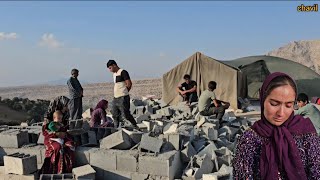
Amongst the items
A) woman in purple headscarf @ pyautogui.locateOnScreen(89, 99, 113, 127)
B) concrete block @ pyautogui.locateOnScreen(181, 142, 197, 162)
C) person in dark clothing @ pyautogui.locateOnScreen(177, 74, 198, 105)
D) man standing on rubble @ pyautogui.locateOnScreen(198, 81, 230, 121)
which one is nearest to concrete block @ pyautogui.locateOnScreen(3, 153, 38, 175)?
woman in purple headscarf @ pyautogui.locateOnScreen(89, 99, 113, 127)

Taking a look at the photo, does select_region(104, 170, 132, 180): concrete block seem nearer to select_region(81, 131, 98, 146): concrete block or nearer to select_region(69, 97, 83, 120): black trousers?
select_region(81, 131, 98, 146): concrete block

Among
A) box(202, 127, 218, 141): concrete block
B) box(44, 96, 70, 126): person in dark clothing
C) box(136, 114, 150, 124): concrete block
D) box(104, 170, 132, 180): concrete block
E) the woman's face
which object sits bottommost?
box(104, 170, 132, 180): concrete block

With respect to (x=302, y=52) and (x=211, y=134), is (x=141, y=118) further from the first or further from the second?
(x=302, y=52)

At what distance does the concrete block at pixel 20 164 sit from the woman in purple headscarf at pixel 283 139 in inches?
141

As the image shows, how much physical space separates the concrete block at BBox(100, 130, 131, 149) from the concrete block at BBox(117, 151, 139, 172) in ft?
0.55

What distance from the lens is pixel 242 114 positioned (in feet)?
32.2

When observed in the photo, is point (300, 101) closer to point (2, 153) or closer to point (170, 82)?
point (2, 153)

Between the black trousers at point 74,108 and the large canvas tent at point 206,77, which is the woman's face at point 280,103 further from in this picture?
the large canvas tent at point 206,77

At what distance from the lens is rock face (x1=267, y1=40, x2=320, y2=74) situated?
5931 centimetres

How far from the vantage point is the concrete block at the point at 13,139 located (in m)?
4.90

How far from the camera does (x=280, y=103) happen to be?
1.57 metres

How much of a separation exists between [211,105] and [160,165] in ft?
13.0

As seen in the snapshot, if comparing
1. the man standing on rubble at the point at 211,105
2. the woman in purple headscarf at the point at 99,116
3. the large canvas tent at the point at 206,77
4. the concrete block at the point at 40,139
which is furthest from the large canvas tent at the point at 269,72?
the concrete block at the point at 40,139

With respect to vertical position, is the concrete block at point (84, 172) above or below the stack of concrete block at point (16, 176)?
above
